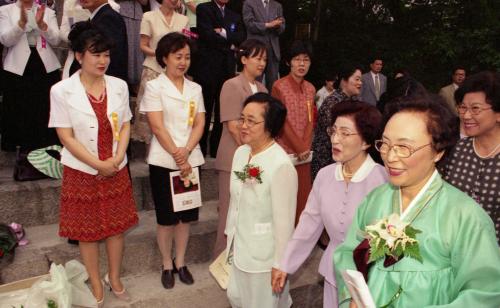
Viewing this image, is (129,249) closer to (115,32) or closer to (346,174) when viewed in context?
(115,32)

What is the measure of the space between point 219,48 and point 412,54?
1019 centimetres

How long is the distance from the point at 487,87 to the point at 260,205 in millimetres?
1515

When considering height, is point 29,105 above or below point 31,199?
above

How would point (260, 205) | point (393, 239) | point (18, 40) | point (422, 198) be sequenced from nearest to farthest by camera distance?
point (393, 239), point (422, 198), point (260, 205), point (18, 40)

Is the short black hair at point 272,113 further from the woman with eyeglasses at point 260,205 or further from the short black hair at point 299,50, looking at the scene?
the short black hair at point 299,50

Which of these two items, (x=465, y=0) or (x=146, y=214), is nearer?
(x=146, y=214)

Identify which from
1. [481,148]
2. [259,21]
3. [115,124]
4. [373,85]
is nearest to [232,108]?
[115,124]

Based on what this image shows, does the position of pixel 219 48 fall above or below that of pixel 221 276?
above

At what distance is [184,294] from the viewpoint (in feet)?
12.1

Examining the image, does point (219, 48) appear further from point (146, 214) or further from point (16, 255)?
point (16, 255)

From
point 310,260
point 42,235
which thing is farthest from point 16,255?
point 310,260

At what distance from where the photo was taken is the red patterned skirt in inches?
124

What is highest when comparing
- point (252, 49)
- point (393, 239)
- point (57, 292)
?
point (252, 49)

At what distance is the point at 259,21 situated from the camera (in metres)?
5.79
